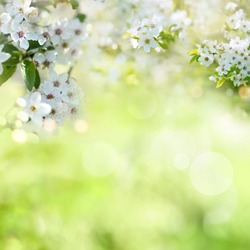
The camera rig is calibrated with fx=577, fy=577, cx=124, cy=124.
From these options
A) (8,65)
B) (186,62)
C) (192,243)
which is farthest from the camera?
(192,243)

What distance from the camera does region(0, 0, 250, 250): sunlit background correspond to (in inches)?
135

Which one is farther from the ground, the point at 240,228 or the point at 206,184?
the point at 206,184

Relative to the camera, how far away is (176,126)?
226 inches

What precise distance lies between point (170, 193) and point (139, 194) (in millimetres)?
261

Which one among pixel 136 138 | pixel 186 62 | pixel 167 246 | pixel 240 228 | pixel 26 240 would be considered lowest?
pixel 26 240

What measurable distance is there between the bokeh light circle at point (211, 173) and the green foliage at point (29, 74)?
10.2 feet

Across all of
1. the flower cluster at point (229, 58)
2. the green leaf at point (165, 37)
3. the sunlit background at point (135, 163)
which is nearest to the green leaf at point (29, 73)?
the green leaf at point (165, 37)

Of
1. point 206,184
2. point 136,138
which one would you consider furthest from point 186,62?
point 136,138

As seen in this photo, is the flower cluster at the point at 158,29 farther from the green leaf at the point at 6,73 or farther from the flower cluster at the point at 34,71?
the green leaf at the point at 6,73

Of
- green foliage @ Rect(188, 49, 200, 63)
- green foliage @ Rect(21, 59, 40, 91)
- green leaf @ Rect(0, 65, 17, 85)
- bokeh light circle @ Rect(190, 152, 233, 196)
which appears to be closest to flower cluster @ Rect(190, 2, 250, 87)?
green foliage @ Rect(188, 49, 200, 63)

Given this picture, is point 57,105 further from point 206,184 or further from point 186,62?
point 206,184

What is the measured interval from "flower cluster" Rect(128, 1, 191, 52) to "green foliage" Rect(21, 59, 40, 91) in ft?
1.22

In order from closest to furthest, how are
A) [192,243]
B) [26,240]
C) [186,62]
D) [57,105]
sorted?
[57,105] → [186,62] → [26,240] → [192,243]

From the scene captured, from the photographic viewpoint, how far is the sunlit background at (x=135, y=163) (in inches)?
135
